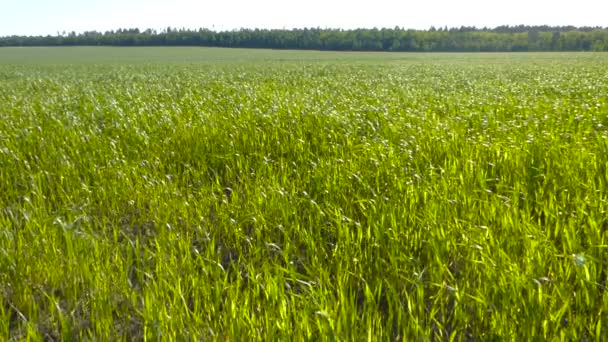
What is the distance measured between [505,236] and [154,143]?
4.76 meters

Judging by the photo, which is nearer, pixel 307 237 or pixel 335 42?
pixel 307 237

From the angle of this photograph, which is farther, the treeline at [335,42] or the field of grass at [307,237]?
the treeline at [335,42]

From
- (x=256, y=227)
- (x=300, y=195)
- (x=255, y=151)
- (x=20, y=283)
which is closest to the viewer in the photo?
(x=20, y=283)

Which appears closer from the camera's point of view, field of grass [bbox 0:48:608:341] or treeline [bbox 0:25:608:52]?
field of grass [bbox 0:48:608:341]

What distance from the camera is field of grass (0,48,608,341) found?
2.38 m

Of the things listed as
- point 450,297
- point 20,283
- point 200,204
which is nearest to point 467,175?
point 450,297

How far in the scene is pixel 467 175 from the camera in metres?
4.38

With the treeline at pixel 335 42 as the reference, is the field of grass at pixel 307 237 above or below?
below

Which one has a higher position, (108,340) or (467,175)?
(467,175)

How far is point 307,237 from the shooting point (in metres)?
3.34

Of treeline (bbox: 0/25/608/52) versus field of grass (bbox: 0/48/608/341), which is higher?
treeline (bbox: 0/25/608/52)

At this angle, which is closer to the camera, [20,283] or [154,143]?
[20,283]

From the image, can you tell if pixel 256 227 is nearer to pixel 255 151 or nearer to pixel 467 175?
pixel 467 175

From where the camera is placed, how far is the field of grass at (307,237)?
2383 millimetres
